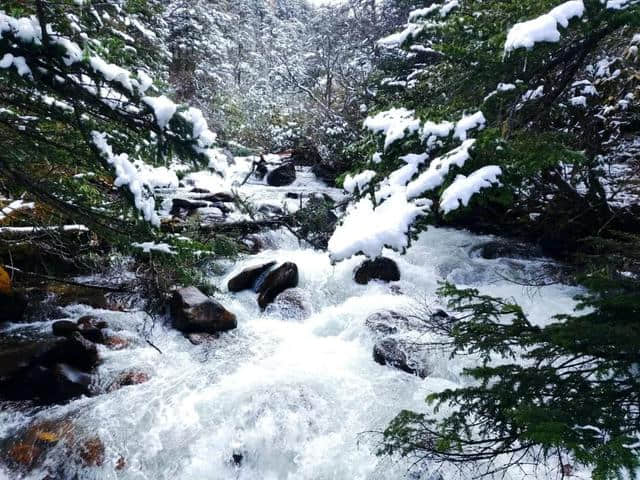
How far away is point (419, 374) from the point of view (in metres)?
5.68

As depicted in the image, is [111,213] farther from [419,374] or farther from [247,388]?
[419,374]

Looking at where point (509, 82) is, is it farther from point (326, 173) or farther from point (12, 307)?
point (326, 173)

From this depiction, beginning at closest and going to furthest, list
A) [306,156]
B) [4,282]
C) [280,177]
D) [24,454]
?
1. [24,454]
2. [4,282]
3. [280,177]
4. [306,156]

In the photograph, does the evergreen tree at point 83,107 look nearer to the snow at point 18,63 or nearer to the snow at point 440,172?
the snow at point 18,63

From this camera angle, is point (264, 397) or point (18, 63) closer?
point (18, 63)

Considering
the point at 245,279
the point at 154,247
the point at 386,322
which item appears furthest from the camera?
the point at 245,279

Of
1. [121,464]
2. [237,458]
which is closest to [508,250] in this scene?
[237,458]

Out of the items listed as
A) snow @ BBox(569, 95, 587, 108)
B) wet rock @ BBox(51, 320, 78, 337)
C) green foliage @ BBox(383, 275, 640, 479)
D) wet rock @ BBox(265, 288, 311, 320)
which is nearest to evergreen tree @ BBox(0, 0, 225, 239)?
green foliage @ BBox(383, 275, 640, 479)

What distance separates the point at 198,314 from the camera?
6.75m

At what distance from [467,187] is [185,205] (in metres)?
9.86

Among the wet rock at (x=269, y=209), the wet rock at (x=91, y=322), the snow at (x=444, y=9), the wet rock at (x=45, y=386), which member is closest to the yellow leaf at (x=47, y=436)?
the wet rock at (x=45, y=386)

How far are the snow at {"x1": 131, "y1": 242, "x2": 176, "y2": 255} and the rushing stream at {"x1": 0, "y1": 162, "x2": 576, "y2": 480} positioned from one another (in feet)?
7.55

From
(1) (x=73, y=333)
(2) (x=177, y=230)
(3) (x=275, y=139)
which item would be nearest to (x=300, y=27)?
(3) (x=275, y=139)

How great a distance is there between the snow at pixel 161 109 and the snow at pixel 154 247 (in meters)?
1.50
